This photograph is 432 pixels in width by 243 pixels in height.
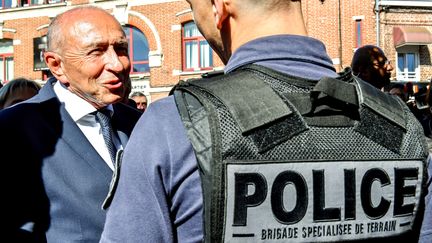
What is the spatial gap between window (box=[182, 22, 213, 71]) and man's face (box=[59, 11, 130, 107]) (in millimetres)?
14918

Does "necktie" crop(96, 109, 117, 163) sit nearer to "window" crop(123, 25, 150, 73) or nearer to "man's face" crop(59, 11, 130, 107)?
"man's face" crop(59, 11, 130, 107)

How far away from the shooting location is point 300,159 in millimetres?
1064

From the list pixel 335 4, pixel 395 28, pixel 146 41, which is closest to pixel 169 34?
pixel 146 41

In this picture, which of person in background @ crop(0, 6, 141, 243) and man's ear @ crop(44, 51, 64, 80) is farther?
man's ear @ crop(44, 51, 64, 80)

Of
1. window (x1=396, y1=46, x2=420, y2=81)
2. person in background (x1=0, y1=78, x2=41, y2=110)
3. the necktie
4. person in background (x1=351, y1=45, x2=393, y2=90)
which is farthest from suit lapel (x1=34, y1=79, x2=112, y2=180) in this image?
window (x1=396, y1=46, x2=420, y2=81)

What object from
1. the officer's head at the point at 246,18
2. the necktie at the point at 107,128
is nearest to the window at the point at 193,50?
the necktie at the point at 107,128

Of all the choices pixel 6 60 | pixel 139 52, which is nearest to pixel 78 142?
pixel 139 52

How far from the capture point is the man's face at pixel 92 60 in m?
2.39

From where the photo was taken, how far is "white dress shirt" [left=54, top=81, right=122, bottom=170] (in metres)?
2.29

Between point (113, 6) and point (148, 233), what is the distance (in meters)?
18.0

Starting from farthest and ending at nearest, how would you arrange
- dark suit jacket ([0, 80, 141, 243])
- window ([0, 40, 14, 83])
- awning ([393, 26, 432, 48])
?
1. window ([0, 40, 14, 83])
2. awning ([393, 26, 432, 48])
3. dark suit jacket ([0, 80, 141, 243])

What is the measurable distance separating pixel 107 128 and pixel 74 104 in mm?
194

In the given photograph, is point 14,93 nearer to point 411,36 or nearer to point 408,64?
point 411,36

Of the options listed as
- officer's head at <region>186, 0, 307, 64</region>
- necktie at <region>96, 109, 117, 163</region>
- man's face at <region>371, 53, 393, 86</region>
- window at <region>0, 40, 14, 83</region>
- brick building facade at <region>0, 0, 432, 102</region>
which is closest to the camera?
officer's head at <region>186, 0, 307, 64</region>
